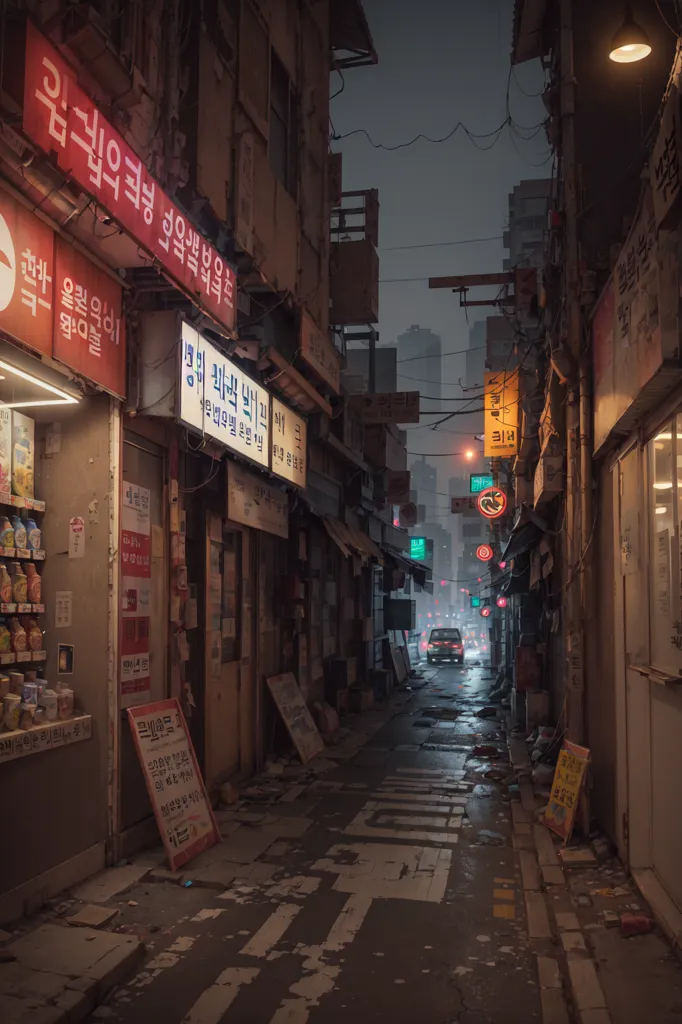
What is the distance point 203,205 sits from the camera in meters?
9.91

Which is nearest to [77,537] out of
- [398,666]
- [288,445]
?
[288,445]

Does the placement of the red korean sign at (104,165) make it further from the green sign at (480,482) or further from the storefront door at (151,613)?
the green sign at (480,482)

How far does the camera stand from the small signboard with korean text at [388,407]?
1948 centimetres

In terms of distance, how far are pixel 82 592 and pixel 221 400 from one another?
3158mm

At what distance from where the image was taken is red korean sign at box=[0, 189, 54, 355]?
571 centimetres

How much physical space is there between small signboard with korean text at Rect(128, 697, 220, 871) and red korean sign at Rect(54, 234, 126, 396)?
352cm

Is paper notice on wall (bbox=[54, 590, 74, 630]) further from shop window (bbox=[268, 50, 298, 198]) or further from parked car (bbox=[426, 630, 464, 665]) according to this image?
parked car (bbox=[426, 630, 464, 665])

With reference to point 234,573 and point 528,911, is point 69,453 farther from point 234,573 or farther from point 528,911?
point 528,911

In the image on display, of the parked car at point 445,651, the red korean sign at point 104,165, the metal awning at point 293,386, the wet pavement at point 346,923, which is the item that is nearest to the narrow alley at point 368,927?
the wet pavement at point 346,923

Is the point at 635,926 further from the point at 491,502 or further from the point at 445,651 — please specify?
the point at 445,651

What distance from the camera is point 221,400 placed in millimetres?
9664

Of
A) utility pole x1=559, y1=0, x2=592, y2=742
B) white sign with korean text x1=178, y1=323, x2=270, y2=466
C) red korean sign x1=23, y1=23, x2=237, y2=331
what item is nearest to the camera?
red korean sign x1=23, y1=23, x2=237, y2=331

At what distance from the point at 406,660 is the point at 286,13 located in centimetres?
2450

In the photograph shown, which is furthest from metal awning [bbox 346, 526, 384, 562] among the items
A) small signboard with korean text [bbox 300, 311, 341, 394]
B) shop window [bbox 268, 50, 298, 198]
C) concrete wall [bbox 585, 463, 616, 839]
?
concrete wall [bbox 585, 463, 616, 839]
